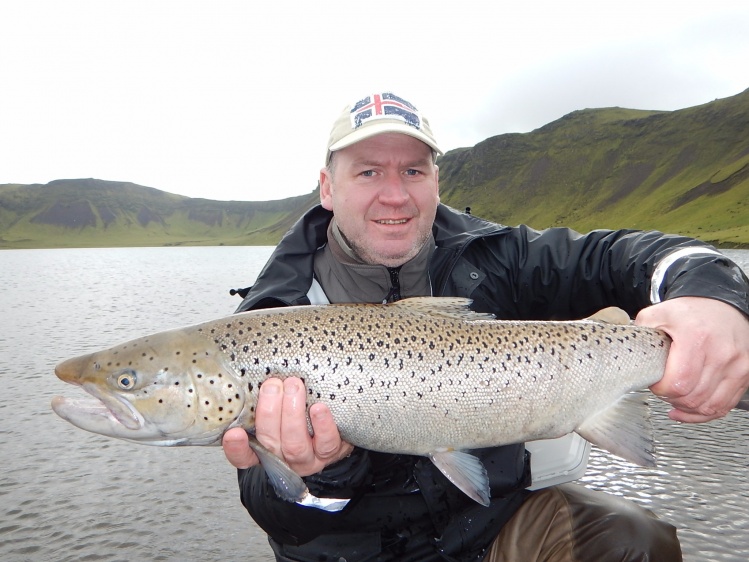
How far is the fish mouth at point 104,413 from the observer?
2.92m

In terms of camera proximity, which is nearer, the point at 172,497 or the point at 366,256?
the point at 366,256

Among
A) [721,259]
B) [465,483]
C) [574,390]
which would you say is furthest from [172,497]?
[721,259]

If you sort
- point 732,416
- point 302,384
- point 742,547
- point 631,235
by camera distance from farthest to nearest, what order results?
point 732,416 < point 742,547 < point 631,235 < point 302,384

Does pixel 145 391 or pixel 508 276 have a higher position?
pixel 508 276

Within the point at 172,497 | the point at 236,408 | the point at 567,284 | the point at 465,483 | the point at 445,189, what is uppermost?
the point at 445,189

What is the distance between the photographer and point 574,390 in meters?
3.01

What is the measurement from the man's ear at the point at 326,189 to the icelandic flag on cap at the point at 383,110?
51 cm

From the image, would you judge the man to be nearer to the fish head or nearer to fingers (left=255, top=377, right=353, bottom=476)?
fingers (left=255, top=377, right=353, bottom=476)

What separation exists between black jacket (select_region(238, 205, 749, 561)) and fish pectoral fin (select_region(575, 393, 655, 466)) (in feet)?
1.90

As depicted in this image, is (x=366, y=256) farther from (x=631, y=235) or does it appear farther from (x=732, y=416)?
(x=732, y=416)

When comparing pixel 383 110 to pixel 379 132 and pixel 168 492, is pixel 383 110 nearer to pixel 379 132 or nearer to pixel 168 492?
pixel 379 132

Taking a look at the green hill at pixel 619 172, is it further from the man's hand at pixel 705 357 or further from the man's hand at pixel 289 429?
the man's hand at pixel 289 429

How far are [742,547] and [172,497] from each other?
6787 millimetres

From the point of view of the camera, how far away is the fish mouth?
2.92m
